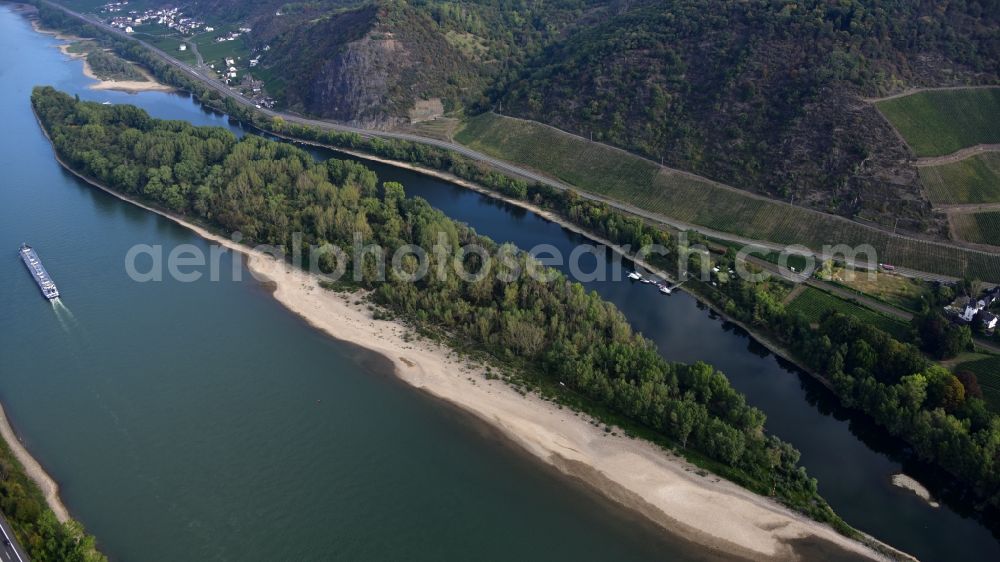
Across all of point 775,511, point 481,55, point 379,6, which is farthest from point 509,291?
point 379,6

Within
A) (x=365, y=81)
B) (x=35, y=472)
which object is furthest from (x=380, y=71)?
(x=35, y=472)

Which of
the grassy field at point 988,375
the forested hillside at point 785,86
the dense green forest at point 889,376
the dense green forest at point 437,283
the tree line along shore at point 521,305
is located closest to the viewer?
the dense green forest at point 889,376

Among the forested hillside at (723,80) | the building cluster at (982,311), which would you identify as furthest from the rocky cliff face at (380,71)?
the building cluster at (982,311)

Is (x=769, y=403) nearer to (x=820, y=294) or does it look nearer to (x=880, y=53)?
(x=820, y=294)

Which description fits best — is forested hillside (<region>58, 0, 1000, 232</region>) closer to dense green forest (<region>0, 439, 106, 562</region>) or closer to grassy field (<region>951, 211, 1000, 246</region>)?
grassy field (<region>951, 211, 1000, 246</region>)

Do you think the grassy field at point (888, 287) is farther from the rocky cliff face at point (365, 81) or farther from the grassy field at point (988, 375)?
the rocky cliff face at point (365, 81)

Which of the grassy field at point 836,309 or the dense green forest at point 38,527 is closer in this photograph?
the dense green forest at point 38,527
